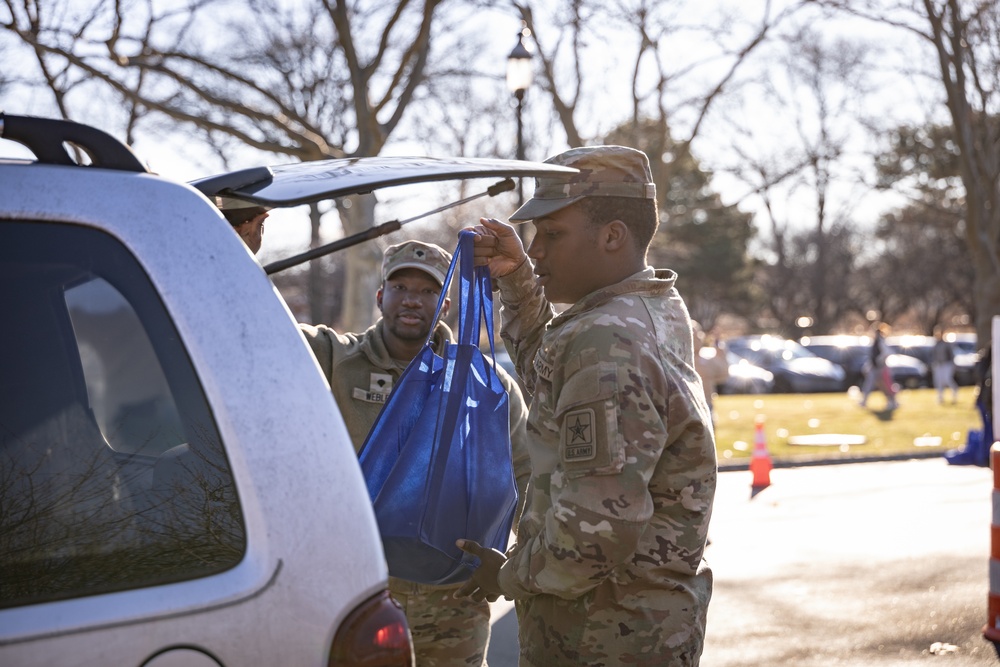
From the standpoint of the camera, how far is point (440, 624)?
12.4 ft

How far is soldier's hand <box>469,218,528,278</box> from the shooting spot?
10.6 feet

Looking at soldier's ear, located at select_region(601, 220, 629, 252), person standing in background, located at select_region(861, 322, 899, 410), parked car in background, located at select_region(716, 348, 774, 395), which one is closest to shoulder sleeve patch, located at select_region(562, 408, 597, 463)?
soldier's ear, located at select_region(601, 220, 629, 252)

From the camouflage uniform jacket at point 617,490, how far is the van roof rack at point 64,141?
1.07 metres

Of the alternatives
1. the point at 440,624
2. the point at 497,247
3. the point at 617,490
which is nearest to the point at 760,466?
the point at 440,624

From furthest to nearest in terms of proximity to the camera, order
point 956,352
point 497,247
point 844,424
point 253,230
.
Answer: point 956,352
point 844,424
point 253,230
point 497,247

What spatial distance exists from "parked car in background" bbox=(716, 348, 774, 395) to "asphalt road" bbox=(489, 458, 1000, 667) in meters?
18.8

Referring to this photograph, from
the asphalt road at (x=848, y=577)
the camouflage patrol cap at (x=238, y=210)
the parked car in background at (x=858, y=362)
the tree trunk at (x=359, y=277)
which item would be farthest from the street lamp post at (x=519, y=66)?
the parked car in background at (x=858, y=362)

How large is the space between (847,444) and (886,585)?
934 cm

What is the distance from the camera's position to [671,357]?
2635 millimetres

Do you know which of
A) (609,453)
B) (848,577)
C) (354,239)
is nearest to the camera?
(609,453)

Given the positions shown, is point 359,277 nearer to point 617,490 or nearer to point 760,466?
point 760,466

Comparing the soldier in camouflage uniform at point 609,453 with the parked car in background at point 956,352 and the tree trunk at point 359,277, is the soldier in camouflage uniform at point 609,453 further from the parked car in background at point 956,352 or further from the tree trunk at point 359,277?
the parked car in background at point 956,352

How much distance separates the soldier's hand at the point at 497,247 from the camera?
323 cm

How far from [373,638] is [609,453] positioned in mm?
777
